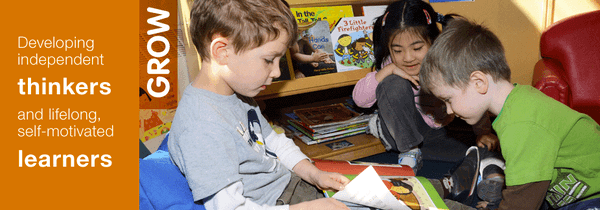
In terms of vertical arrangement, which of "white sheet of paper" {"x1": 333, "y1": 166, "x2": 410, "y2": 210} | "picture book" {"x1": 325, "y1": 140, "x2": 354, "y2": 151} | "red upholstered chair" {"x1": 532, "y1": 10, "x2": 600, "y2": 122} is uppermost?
"red upholstered chair" {"x1": 532, "y1": 10, "x2": 600, "y2": 122}

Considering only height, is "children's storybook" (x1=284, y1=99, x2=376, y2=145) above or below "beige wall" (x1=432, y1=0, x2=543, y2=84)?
below

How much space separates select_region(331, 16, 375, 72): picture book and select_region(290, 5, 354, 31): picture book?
23 millimetres

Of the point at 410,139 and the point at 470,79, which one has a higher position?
the point at 470,79

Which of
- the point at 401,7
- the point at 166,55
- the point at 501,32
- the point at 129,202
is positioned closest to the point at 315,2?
the point at 401,7

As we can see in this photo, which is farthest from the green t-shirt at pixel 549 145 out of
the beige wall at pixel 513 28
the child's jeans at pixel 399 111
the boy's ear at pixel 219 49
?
the beige wall at pixel 513 28

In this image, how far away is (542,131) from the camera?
35.1 inches

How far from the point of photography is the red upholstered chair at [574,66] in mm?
1536

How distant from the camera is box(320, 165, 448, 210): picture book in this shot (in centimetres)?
96

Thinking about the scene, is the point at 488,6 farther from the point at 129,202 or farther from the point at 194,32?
the point at 129,202

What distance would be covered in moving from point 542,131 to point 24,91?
3.85 feet

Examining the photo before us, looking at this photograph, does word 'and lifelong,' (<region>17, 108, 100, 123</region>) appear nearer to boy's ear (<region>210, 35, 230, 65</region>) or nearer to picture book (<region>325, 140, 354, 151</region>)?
boy's ear (<region>210, 35, 230, 65</region>)

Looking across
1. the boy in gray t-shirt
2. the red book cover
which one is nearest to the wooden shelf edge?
the red book cover

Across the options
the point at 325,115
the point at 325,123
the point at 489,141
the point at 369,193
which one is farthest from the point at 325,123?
the point at 369,193

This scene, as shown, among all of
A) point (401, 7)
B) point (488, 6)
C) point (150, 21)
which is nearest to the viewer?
point (150, 21)
